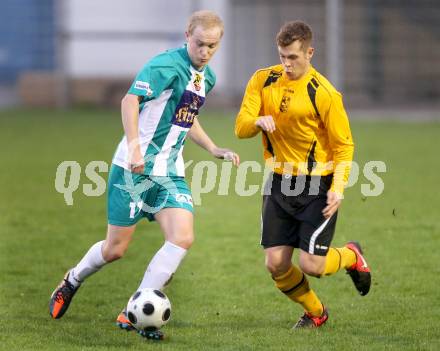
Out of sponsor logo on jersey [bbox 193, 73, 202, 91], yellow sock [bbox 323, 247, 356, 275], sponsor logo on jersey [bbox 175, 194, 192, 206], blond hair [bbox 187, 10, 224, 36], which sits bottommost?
yellow sock [bbox 323, 247, 356, 275]

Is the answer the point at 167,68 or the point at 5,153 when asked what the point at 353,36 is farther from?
the point at 167,68

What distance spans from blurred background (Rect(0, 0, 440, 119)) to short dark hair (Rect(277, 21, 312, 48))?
16.5 meters

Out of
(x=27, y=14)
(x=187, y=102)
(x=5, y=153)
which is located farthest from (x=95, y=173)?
(x=27, y=14)

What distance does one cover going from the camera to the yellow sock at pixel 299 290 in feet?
20.3

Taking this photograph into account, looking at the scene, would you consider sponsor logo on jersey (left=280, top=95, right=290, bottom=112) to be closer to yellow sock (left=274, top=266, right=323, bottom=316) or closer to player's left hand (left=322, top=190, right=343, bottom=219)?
player's left hand (left=322, top=190, right=343, bottom=219)

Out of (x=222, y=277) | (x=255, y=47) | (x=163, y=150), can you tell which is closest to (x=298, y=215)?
(x=163, y=150)

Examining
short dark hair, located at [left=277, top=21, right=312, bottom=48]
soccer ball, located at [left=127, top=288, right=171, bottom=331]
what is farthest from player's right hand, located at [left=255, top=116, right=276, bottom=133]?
soccer ball, located at [left=127, top=288, right=171, bottom=331]

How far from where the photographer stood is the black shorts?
20.0 ft

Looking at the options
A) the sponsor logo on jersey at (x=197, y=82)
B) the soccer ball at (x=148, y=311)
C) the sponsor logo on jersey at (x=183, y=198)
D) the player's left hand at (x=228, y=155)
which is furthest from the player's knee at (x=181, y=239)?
the sponsor logo on jersey at (x=197, y=82)

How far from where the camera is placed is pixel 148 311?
560 cm

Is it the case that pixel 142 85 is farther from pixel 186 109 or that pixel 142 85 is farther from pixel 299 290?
pixel 299 290

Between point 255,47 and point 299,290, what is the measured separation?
18332 mm

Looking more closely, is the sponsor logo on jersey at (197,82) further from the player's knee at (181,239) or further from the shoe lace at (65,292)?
the shoe lace at (65,292)

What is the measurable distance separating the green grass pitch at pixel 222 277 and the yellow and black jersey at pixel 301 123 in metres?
0.95
